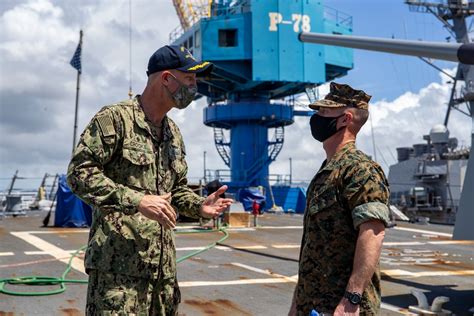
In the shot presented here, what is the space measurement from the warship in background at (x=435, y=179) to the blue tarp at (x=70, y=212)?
691 inches

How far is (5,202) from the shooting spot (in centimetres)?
2483

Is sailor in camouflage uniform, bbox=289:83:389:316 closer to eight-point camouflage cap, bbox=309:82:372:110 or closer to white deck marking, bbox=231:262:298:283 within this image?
eight-point camouflage cap, bbox=309:82:372:110

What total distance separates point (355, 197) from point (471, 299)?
219 inches

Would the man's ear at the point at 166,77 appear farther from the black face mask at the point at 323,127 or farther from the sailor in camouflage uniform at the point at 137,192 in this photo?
the black face mask at the point at 323,127

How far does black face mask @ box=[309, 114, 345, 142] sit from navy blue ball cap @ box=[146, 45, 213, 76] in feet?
2.21

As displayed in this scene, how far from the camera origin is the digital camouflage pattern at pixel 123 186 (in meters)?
2.89

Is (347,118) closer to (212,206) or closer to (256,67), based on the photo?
(212,206)

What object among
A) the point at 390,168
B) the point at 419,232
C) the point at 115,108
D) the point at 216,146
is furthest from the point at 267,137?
the point at 115,108

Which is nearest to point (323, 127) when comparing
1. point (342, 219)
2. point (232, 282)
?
point (342, 219)

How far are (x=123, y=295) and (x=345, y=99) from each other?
1515 millimetres

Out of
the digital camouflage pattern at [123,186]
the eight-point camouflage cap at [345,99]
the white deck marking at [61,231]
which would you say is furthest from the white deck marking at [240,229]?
the eight-point camouflage cap at [345,99]

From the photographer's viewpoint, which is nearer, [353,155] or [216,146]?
[353,155]

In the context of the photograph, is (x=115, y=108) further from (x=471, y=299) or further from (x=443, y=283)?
(x=443, y=283)

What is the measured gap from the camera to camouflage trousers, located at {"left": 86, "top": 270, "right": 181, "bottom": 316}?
9.71 feet
